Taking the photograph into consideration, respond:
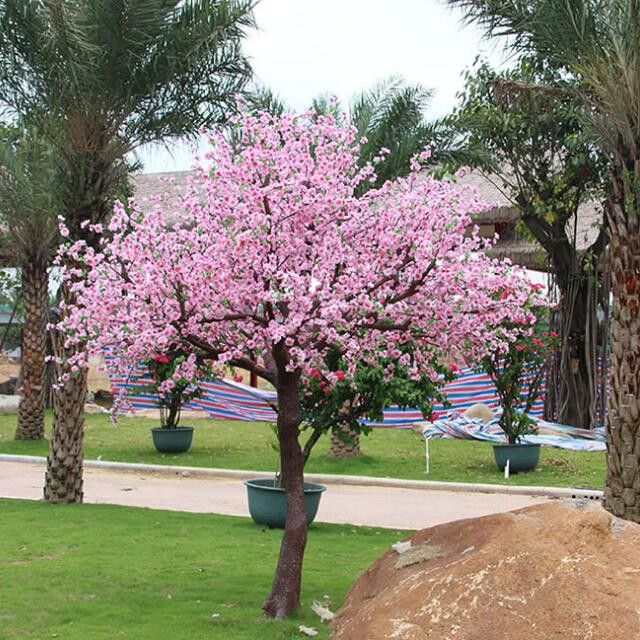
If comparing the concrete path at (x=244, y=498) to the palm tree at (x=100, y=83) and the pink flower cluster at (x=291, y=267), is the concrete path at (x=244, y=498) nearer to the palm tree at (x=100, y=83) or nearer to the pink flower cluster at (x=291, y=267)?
the palm tree at (x=100, y=83)

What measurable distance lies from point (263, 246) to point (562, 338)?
14.8 meters

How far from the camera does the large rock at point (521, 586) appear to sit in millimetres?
4027

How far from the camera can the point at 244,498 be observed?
13156 mm

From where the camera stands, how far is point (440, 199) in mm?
6633

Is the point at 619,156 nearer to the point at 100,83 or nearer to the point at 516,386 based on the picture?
the point at 100,83

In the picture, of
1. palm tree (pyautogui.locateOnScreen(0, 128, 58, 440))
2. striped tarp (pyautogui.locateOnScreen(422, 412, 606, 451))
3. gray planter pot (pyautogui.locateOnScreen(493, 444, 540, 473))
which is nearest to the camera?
gray planter pot (pyautogui.locateOnScreen(493, 444, 540, 473))

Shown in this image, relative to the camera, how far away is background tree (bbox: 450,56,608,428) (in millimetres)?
18375

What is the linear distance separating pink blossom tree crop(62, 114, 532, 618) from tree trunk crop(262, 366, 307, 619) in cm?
1

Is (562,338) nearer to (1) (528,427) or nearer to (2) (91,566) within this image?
(1) (528,427)

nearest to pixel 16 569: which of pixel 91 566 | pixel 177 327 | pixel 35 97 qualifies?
pixel 91 566

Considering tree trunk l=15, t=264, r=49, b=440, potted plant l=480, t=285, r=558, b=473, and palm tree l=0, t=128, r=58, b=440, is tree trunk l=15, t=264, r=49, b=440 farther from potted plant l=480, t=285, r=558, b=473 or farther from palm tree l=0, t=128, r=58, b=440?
potted plant l=480, t=285, r=558, b=473

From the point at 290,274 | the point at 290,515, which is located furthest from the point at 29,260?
the point at 290,274

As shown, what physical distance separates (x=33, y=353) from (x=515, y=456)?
915cm

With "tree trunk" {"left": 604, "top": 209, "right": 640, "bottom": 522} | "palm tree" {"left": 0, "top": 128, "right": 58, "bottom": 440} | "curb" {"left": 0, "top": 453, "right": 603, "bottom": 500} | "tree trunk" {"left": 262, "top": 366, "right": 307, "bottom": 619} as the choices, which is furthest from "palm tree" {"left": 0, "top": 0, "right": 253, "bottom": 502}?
"palm tree" {"left": 0, "top": 128, "right": 58, "bottom": 440}
